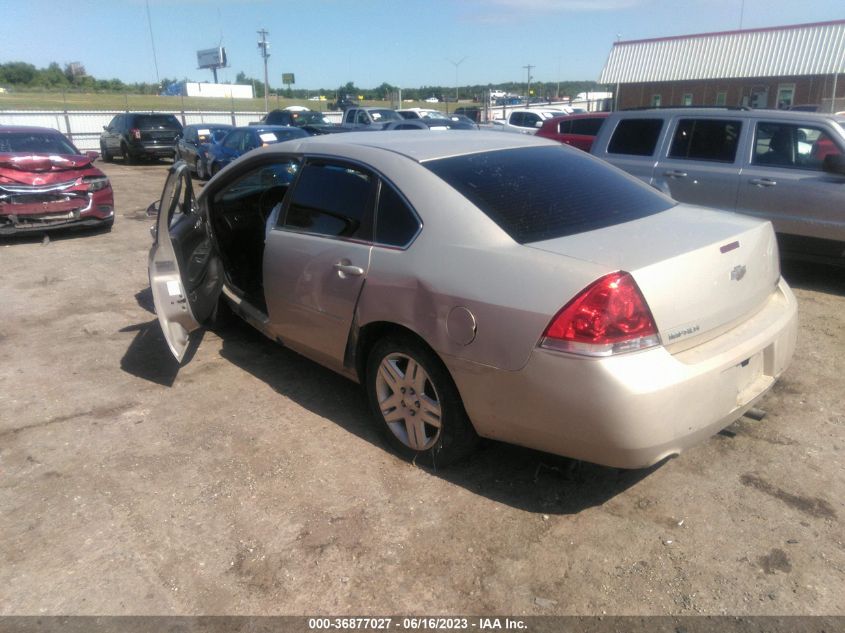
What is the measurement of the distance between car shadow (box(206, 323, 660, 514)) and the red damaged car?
6.19 metres

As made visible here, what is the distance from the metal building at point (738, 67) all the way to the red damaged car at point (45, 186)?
29347 mm

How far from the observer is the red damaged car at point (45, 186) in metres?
8.58

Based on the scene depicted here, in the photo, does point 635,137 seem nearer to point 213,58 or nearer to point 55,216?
point 55,216

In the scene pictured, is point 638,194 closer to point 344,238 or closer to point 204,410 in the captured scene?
point 344,238

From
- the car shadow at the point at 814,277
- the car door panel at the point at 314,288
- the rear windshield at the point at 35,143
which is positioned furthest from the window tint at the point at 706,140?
the rear windshield at the point at 35,143

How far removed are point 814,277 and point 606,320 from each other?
5.60m

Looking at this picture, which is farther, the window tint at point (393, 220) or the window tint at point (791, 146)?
the window tint at point (791, 146)

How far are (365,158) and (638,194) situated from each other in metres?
1.53

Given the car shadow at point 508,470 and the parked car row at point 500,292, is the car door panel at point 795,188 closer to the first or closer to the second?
the parked car row at point 500,292

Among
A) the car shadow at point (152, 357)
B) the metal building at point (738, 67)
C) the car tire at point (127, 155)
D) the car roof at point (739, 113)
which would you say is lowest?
the car shadow at point (152, 357)

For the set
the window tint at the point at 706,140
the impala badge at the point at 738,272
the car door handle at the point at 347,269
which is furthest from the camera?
the window tint at the point at 706,140

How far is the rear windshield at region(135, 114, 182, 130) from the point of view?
848 inches

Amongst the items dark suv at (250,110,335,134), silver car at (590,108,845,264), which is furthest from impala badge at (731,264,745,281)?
dark suv at (250,110,335,134)

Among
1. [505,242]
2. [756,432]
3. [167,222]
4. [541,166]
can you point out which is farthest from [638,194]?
[167,222]
